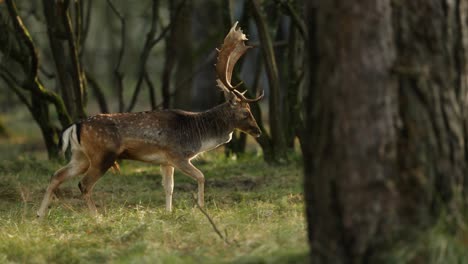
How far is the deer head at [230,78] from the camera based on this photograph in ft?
35.2

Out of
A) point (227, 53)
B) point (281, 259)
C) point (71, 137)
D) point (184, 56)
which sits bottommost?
point (281, 259)

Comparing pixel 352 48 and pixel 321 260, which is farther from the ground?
pixel 352 48

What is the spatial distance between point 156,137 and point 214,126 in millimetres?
1058

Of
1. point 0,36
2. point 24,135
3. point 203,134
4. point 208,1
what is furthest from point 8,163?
point 24,135

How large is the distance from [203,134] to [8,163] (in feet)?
12.7

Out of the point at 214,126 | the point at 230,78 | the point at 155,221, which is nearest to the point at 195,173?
the point at 214,126

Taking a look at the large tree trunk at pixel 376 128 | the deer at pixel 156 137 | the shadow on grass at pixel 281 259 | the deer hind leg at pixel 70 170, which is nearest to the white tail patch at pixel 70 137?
the deer at pixel 156 137

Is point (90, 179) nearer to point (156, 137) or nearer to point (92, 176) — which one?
point (92, 176)

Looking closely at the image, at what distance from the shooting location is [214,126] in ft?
35.0

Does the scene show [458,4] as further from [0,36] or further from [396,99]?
[0,36]

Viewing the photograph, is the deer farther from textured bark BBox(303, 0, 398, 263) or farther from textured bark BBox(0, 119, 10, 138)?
textured bark BBox(0, 119, 10, 138)

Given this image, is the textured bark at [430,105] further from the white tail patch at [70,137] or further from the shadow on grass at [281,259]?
the white tail patch at [70,137]

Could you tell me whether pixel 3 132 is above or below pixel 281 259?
below

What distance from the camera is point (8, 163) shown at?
510 inches
